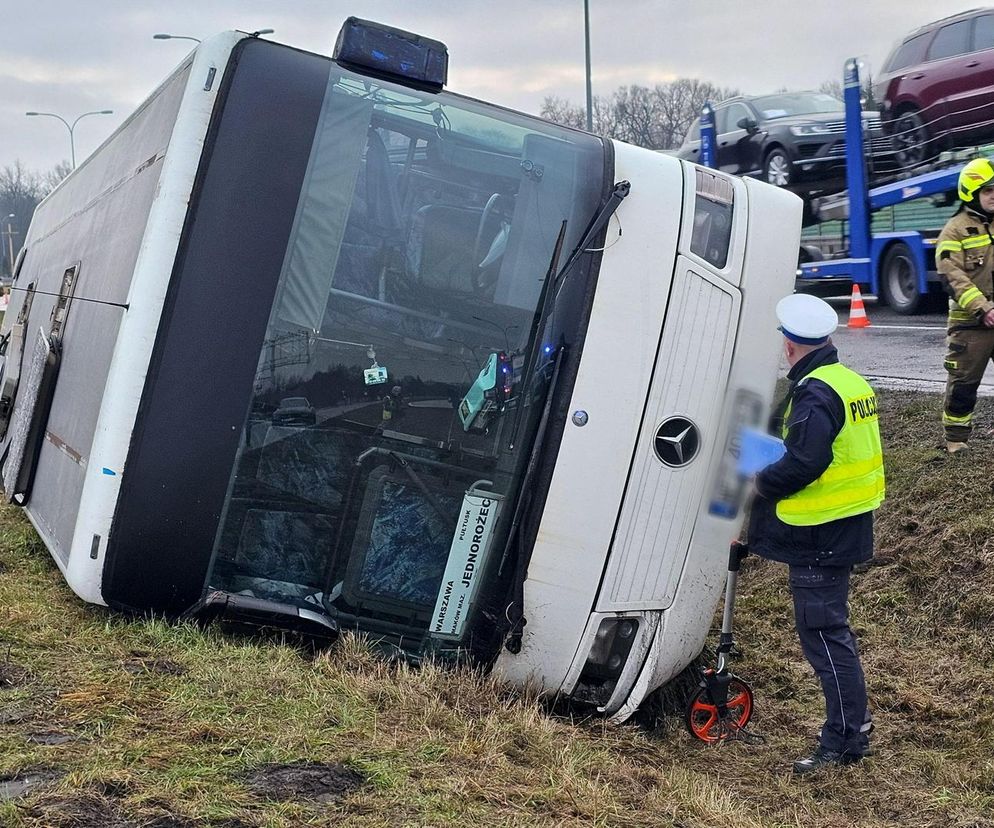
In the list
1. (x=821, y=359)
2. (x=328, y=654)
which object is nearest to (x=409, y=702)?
(x=328, y=654)

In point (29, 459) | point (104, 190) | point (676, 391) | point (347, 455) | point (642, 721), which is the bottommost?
point (642, 721)

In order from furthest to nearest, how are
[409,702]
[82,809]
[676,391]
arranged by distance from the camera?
[676,391] → [409,702] → [82,809]

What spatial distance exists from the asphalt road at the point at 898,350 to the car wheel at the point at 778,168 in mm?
1810

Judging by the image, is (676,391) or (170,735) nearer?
(170,735)

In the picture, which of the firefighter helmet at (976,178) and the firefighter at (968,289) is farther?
the firefighter at (968,289)

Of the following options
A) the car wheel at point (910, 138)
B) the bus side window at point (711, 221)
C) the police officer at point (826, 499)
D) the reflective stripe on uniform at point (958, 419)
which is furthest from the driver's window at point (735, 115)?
the police officer at point (826, 499)

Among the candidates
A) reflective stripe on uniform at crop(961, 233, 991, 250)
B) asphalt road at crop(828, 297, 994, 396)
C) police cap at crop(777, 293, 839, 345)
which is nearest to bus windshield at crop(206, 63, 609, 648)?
police cap at crop(777, 293, 839, 345)

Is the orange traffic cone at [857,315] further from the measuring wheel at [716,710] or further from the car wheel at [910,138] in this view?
the measuring wheel at [716,710]

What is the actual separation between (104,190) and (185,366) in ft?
7.92

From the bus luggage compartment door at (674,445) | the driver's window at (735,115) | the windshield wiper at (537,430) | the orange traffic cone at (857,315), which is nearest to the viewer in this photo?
the windshield wiper at (537,430)

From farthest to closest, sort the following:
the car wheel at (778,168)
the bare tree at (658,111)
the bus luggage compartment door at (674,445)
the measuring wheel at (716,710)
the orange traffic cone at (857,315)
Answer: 1. the bare tree at (658,111)
2. the car wheel at (778,168)
3. the orange traffic cone at (857,315)
4. the measuring wheel at (716,710)
5. the bus luggage compartment door at (674,445)

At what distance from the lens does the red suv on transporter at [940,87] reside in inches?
459

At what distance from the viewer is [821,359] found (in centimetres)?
413

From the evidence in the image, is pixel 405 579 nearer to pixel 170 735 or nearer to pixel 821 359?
pixel 170 735
